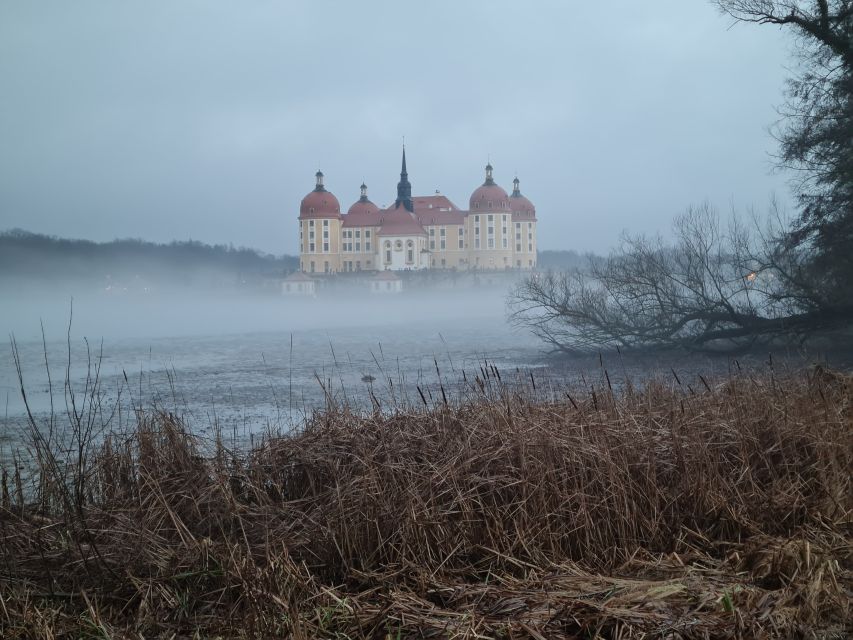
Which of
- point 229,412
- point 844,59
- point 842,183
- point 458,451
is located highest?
point 844,59

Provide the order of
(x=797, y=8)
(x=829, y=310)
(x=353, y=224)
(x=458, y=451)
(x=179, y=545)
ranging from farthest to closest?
(x=353, y=224)
(x=829, y=310)
(x=797, y=8)
(x=458, y=451)
(x=179, y=545)

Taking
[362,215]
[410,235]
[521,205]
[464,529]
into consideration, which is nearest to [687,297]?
[464,529]

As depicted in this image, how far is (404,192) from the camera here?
126m

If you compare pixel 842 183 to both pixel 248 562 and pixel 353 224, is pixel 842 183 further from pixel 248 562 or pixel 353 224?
pixel 353 224

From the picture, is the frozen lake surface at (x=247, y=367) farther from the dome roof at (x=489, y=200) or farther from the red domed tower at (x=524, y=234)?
the red domed tower at (x=524, y=234)

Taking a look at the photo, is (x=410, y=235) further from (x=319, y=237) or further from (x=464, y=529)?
(x=464, y=529)

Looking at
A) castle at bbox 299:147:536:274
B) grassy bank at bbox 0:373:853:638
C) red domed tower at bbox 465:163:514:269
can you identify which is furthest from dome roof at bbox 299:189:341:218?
grassy bank at bbox 0:373:853:638

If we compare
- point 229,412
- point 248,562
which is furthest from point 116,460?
point 229,412

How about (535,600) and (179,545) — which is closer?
(535,600)

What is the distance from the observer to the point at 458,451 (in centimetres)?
573

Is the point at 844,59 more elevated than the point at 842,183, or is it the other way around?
the point at 844,59

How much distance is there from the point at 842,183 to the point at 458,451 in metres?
18.4

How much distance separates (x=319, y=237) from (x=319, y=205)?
484 cm

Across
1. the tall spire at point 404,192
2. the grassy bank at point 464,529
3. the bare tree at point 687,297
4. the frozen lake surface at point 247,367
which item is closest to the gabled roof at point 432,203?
the tall spire at point 404,192
